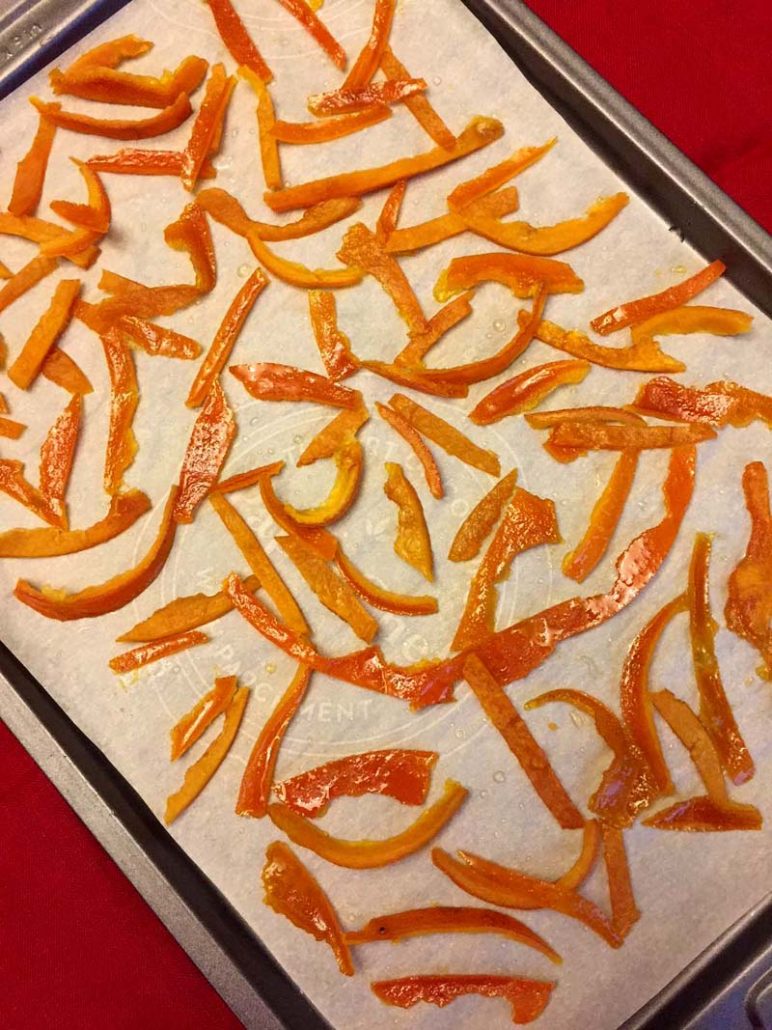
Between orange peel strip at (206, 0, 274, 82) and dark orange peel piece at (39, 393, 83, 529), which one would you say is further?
orange peel strip at (206, 0, 274, 82)

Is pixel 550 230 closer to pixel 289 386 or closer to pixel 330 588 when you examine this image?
pixel 289 386

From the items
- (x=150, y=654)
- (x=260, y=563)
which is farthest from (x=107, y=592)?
(x=260, y=563)

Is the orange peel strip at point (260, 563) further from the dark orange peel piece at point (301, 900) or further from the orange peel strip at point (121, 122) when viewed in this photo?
the orange peel strip at point (121, 122)

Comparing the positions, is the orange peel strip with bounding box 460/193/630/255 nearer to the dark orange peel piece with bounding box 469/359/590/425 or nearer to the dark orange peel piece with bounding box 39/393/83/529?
the dark orange peel piece with bounding box 469/359/590/425

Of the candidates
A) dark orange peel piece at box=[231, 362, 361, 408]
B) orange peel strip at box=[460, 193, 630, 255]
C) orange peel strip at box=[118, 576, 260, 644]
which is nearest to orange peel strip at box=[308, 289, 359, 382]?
dark orange peel piece at box=[231, 362, 361, 408]

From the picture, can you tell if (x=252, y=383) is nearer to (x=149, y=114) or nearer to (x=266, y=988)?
(x=149, y=114)
